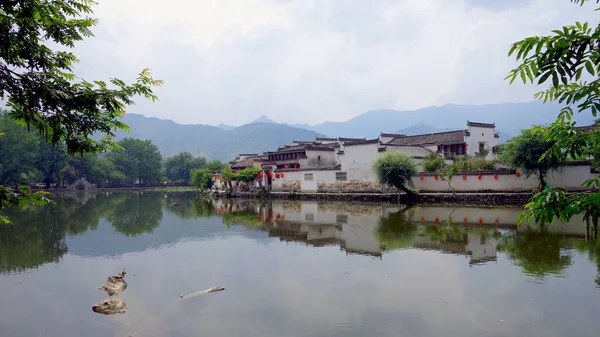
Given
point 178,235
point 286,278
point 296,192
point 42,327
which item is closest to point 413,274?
point 286,278

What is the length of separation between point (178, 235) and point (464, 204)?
18687 mm

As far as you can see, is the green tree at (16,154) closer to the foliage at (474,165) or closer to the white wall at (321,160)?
the white wall at (321,160)

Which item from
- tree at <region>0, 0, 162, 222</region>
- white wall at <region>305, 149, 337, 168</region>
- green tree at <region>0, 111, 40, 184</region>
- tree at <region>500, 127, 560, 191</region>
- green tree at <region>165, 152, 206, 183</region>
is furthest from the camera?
green tree at <region>165, 152, 206, 183</region>

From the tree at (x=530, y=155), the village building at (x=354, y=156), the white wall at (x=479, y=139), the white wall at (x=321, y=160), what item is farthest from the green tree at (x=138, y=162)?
the tree at (x=530, y=155)

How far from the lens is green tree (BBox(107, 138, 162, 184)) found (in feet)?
251

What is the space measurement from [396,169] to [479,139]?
13.1 metres

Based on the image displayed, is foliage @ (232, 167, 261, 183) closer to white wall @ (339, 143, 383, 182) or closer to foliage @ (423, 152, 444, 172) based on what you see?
white wall @ (339, 143, 383, 182)

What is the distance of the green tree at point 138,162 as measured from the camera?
76.4m

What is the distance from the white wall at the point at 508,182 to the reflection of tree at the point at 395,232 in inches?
376

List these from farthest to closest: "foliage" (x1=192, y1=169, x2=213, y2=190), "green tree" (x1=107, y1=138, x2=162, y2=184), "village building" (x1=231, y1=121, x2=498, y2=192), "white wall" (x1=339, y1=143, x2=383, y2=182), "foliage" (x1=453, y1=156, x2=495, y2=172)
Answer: "green tree" (x1=107, y1=138, x2=162, y2=184) → "foliage" (x1=192, y1=169, x2=213, y2=190) → "village building" (x1=231, y1=121, x2=498, y2=192) → "white wall" (x1=339, y1=143, x2=383, y2=182) → "foliage" (x1=453, y1=156, x2=495, y2=172)

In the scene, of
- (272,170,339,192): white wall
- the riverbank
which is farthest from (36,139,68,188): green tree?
the riverbank

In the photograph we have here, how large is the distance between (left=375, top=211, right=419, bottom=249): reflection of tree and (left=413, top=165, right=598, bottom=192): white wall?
9.56 m

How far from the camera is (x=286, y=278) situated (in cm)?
1023

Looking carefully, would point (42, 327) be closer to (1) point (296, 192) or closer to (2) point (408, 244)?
(2) point (408, 244)
